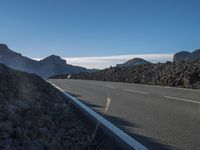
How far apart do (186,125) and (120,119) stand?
1.99 meters

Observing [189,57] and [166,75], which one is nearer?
[166,75]

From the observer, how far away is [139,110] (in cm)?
1369

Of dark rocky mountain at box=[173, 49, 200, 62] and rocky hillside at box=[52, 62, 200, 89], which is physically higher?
dark rocky mountain at box=[173, 49, 200, 62]

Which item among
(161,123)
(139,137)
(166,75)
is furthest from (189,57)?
(139,137)

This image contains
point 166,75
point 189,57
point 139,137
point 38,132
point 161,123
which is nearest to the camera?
point 38,132

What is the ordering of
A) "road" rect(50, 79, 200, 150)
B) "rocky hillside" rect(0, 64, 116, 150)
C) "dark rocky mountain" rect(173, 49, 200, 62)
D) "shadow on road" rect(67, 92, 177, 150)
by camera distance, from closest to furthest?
"rocky hillside" rect(0, 64, 116, 150) < "shadow on road" rect(67, 92, 177, 150) < "road" rect(50, 79, 200, 150) < "dark rocky mountain" rect(173, 49, 200, 62)

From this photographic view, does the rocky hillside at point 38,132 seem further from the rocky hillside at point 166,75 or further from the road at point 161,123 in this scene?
the rocky hillside at point 166,75

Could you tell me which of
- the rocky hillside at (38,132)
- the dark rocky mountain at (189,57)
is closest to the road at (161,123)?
the rocky hillside at (38,132)

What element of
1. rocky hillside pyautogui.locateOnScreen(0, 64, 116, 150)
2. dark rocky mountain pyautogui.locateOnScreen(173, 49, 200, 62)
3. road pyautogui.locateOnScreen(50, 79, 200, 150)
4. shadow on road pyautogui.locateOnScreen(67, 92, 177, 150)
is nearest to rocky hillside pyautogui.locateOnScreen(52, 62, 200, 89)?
dark rocky mountain pyautogui.locateOnScreen(173, 49, 200, 62)

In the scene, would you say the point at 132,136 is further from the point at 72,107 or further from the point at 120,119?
the point at 72,107

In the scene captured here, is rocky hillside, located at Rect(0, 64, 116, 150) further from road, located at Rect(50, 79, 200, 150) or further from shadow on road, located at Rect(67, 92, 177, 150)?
road, located at Rect(50, 79, 200, 150)

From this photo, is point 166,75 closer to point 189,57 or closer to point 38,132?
point 38,132

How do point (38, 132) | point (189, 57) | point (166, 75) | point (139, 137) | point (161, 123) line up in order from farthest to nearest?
1. point (189, 57)
2. point (166, 75)
3. point (161, 123)
4. point (139, 137)
5. point (38, 132)

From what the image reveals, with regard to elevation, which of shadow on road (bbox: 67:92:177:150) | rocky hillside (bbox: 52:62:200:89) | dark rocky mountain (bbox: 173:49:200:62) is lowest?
shadow on road (bbox: 67:92:177:150)
